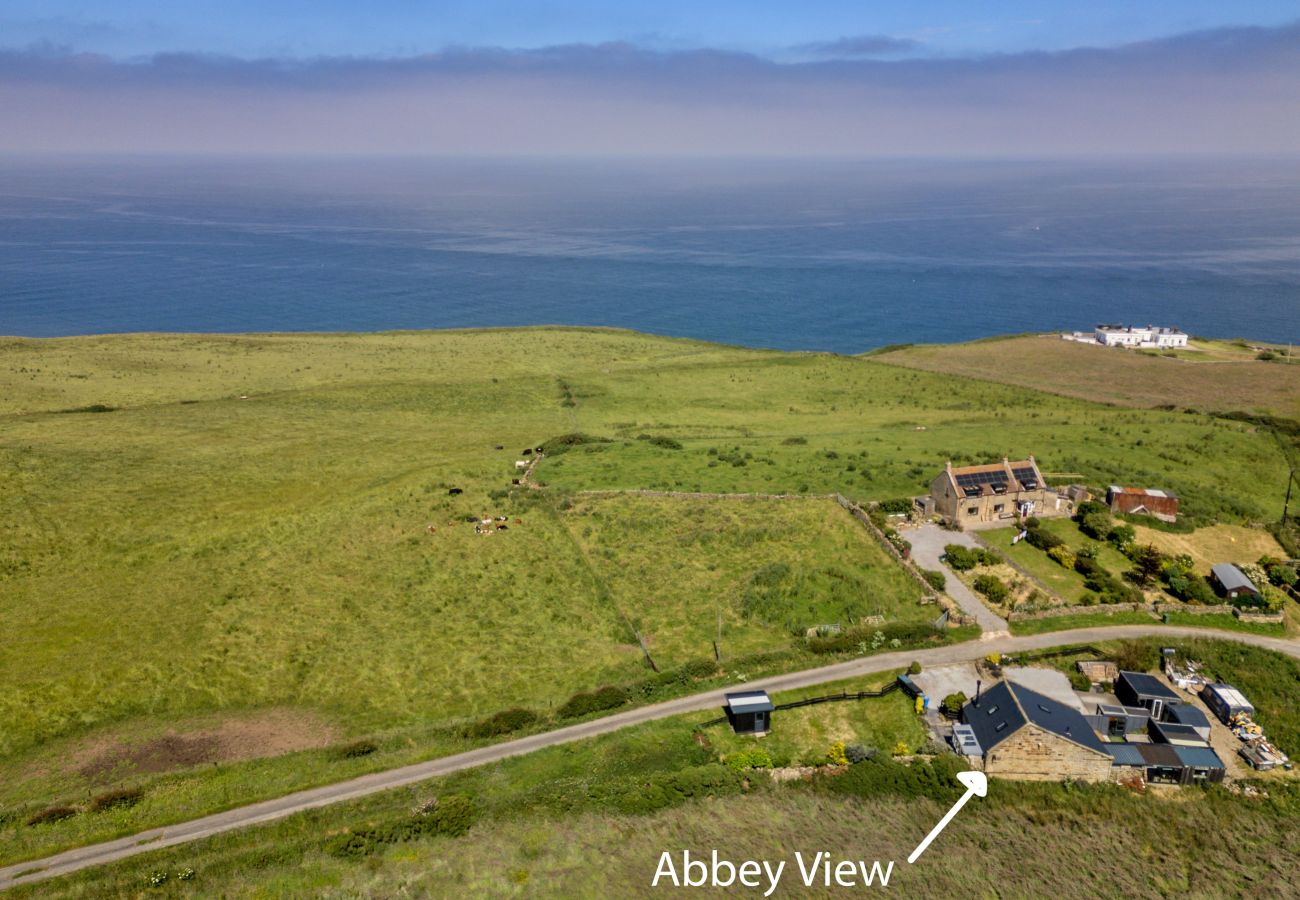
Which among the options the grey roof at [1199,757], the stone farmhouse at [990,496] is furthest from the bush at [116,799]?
the stone farmhouse at [990,496]

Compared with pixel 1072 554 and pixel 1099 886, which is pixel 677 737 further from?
pixel 1072 554

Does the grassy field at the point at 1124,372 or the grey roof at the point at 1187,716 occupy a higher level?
the grassy field at the point at 1124,372

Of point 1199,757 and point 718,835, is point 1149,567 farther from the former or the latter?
point 718,835

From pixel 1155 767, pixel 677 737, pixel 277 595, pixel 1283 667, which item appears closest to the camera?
pixel 1155 767

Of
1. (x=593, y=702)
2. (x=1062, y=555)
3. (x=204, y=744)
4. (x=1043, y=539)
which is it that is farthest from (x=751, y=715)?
(x=1043, y=539)

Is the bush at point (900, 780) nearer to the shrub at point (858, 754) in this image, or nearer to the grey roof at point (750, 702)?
the shrub at point (858, 754)

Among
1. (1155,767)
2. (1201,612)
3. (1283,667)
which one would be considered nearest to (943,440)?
(1201,612)
